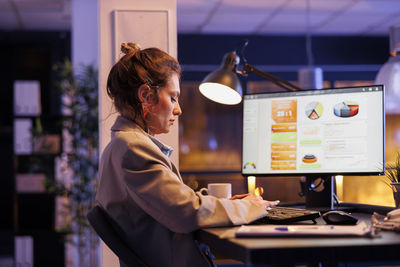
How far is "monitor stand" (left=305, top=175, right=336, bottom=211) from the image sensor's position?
203 centimetres

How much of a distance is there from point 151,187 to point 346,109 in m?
0.95

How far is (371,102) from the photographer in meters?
1.90

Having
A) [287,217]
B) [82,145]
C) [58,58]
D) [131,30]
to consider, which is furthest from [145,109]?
[58,58]

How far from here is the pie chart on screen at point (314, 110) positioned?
1.99 meters

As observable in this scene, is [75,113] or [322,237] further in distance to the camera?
[75,113]

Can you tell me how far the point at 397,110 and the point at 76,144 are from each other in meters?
2.59

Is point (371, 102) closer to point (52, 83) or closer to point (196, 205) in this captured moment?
point (196, 205)

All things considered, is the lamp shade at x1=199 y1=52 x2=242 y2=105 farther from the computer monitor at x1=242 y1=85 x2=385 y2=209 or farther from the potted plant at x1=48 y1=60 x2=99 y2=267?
the potted plant at x1=48 y1=60 x2=99 y2=267

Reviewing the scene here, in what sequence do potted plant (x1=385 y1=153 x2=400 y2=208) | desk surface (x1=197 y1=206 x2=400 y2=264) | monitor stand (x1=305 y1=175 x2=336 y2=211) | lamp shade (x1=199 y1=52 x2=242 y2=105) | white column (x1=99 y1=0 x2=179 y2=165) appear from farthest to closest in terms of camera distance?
white column (x1=99 y1=0 x2=179 y2=165), lamp shade (x1=199 y1=52 x2=242 y2=105), monitor stand (x1=305 y1=175 x2=336 y2=211), potted plant (x1=385 y1=153 x2=400 y2=208), desk surface (x1=197 y1=206 x2=400 y2=264)

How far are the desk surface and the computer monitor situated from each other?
0.82 meters

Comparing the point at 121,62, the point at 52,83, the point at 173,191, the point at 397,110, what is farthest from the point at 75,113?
the point at 173,191

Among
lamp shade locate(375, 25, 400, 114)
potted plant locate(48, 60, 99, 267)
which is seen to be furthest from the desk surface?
potted plant locate(48, 60, 99, 267)

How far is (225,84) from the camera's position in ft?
7.00

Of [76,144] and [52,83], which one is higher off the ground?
[52,83]
